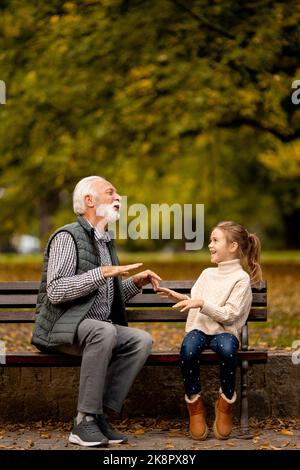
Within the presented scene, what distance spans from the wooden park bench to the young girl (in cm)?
10

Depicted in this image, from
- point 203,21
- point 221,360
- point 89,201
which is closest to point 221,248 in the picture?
point 221,360

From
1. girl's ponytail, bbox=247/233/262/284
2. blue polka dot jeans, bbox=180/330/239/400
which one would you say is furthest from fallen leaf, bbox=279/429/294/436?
girl's ponytail, bbox=247/233/262/284

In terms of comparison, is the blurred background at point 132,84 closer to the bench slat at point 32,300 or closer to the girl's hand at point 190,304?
the bench slat at point 32,300

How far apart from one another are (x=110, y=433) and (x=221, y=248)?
4.26ft

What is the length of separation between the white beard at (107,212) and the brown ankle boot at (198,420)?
3.96 feet

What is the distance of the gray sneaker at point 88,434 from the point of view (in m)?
5.47

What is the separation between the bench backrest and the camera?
617 cm

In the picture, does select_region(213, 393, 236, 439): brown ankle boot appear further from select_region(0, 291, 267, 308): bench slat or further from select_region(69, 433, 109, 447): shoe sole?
select_region(0, 291, 267, 308): bench slat

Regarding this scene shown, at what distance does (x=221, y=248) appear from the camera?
19.4 ft

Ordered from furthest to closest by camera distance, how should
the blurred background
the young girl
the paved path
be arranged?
the blurred background, the young girl, the paved path

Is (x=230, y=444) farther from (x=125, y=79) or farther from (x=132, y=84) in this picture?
(x=132, y=84)

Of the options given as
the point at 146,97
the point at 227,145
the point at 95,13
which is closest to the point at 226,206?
the point at 227,145

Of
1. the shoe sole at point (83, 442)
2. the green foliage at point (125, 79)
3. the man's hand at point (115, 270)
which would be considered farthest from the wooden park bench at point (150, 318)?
the green foliage at point (125, 79)
